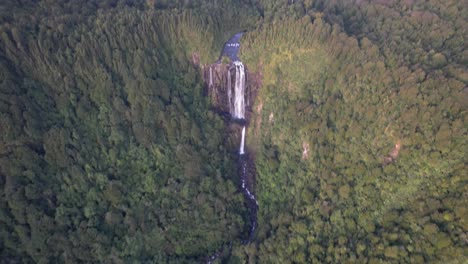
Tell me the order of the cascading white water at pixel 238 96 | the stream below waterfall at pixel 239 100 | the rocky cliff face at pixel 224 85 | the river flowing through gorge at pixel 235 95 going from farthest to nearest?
the cascading white water at pixel 238 96, the rocky cliff face at pixel 224 85, the river flowing through gorge at pixel 235 95, the stream below waterfall at pixel 239 100

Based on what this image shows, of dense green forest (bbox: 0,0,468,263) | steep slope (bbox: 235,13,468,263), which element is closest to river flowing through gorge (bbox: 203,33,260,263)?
dense green forest (bbox: 0,0,468,263)

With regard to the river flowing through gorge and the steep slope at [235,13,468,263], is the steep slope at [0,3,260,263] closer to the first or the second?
the river flowing through gorge

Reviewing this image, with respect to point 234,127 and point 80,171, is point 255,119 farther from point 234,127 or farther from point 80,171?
point 80,171

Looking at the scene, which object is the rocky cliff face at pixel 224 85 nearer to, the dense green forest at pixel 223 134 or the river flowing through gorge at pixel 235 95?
the river flowing through gorge at pixel 235 95

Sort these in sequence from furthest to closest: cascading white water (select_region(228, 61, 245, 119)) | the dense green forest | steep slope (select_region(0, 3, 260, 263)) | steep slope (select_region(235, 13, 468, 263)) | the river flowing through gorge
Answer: cascading white water (select_region(228, 61, 245, 119)) → the river flowing through gorge → steep slope (select_region(0, 3, 260, 263)) → the dense green forest → steep slope (select_region(235, 13, 468, 263))

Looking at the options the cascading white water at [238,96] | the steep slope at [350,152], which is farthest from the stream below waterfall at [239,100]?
the steep slope at [350,152]

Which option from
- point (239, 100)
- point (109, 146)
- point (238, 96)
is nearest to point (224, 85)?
point (238, 96)

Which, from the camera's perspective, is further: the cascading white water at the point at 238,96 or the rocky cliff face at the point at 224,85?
the cascading white water at the point at 238,96
